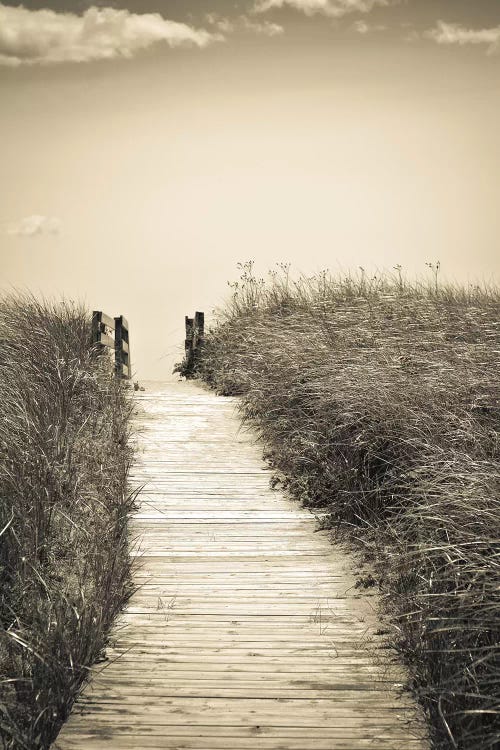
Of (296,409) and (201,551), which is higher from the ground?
(296,409)

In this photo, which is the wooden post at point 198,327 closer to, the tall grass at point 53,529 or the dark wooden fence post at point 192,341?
the dark wooden fence post at point 192,341

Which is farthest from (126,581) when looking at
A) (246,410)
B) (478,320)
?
(478,320)

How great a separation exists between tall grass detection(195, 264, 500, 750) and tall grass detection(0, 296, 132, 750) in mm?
1712

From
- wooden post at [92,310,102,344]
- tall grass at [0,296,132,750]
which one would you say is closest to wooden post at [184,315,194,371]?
wooden post at [92,310,102,344]

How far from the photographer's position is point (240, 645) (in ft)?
15.4

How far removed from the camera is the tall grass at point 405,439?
4012mm

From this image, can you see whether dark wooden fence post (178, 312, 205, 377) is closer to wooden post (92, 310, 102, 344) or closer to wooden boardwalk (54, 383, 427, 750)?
wooden post (92, 310, 102, 344)

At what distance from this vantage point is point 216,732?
3.73 metres

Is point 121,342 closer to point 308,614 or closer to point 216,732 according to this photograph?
point 308,614

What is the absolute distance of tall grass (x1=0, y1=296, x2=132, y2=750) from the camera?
3.93 meters

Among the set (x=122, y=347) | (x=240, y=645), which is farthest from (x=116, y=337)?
(x=240, y=645)

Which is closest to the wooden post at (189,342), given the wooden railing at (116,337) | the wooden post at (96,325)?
the wooden railing at (116,337)

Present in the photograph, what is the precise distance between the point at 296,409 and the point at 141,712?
17.0ft

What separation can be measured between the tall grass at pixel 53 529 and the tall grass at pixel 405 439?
171cm
